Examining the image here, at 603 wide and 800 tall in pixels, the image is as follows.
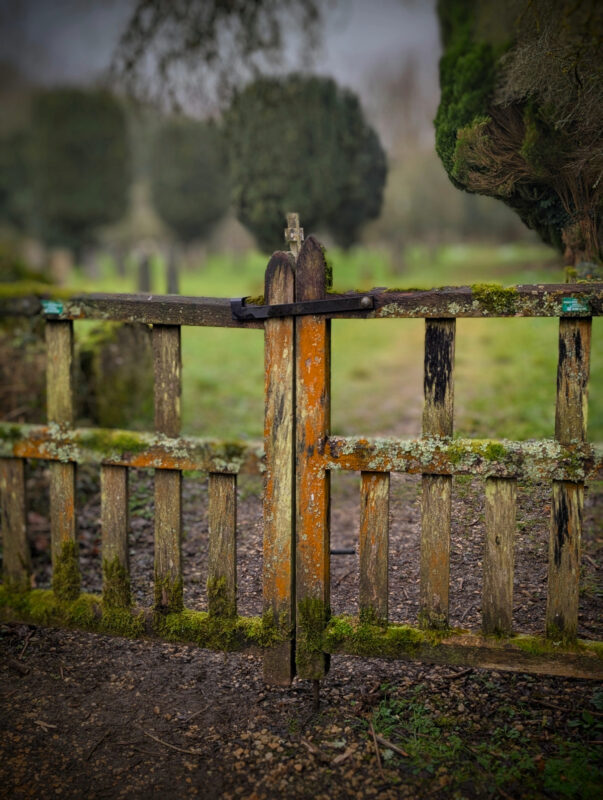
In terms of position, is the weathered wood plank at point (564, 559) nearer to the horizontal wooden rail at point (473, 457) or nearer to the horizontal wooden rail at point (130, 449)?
the horizontal wooden rail at point (473, 457)

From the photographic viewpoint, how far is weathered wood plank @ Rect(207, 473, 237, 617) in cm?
321

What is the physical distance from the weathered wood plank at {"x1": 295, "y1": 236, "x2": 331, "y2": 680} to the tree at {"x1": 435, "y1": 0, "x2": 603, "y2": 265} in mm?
968

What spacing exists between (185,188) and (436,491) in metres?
15.2

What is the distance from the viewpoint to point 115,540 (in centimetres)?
342

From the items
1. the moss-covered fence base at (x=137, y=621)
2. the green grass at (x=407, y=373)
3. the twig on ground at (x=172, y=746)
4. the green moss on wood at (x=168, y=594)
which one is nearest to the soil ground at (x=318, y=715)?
the twig on ground at (x=172, y=746)

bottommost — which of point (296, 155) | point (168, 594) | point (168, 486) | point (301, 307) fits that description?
point (168, 594)

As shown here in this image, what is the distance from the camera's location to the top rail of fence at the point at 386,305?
2.70 meters

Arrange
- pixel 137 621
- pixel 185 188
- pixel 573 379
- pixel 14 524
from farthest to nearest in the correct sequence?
pixel 185 188
pixel 14 524
pixel 137 621
pixel 573 379

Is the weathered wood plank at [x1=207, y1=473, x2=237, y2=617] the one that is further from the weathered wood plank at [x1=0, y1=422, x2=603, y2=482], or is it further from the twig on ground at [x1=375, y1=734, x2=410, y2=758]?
the twig on ground at [x1=375, y1=734, x2=410, y2=758]

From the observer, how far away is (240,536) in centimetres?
436

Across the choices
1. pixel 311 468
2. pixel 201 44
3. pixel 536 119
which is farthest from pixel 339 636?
pixel 201 44

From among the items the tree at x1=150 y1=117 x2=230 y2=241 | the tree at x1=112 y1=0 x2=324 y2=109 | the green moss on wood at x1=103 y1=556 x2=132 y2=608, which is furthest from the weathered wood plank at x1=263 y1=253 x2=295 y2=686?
the tree at x1=150 y1=117 x2=230 y2=241

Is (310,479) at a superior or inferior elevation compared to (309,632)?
superior

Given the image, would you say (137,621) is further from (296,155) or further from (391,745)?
(296,155)
